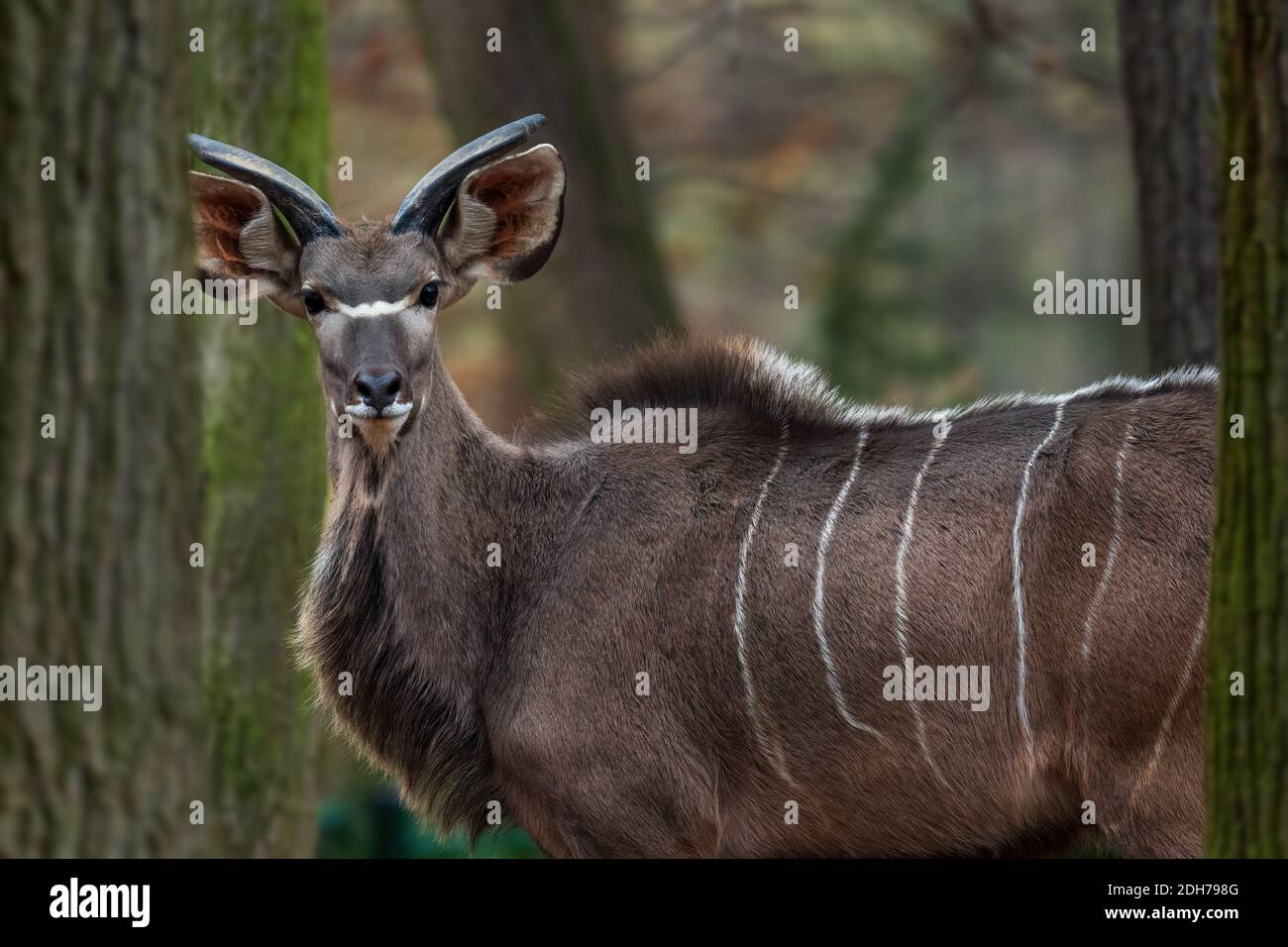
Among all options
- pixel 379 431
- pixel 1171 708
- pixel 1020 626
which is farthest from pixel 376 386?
pixel 1171 708

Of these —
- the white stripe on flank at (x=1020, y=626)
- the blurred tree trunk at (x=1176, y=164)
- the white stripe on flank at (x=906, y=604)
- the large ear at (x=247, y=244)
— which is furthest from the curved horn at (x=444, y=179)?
the blurred tree trunk at (x=1176, y=164)

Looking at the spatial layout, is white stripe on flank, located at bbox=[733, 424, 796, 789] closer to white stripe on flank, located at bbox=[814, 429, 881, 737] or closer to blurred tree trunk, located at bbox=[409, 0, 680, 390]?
white stripe on flank, located at bbox=[814, 429, 881, 737]

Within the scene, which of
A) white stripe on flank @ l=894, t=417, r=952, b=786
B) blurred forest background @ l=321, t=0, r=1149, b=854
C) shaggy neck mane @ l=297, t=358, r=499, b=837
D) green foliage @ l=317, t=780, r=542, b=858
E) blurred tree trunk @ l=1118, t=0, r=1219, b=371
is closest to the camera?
white stripe on flank @ l=894, t=417, r=952, b=786

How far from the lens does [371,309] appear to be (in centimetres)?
474

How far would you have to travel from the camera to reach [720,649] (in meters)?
4.66

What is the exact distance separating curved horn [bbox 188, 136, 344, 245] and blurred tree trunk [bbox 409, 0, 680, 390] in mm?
4156

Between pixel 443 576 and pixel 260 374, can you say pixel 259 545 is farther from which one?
pixel 443 576

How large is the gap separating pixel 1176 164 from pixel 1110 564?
2.16 m

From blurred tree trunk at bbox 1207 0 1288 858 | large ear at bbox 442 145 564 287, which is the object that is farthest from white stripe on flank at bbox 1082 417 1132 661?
large ear at bbox 442 145 564 287

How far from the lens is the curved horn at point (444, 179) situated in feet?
16.2

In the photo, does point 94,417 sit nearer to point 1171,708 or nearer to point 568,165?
point 1171,708

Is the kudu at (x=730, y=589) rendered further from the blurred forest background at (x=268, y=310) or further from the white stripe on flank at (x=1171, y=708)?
the blurred forest background at (x=268, y=310)

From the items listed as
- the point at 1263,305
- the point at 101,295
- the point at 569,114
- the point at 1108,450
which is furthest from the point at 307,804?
the point at 569,114

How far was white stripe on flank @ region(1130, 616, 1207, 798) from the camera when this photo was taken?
Result: 14.0 feet
